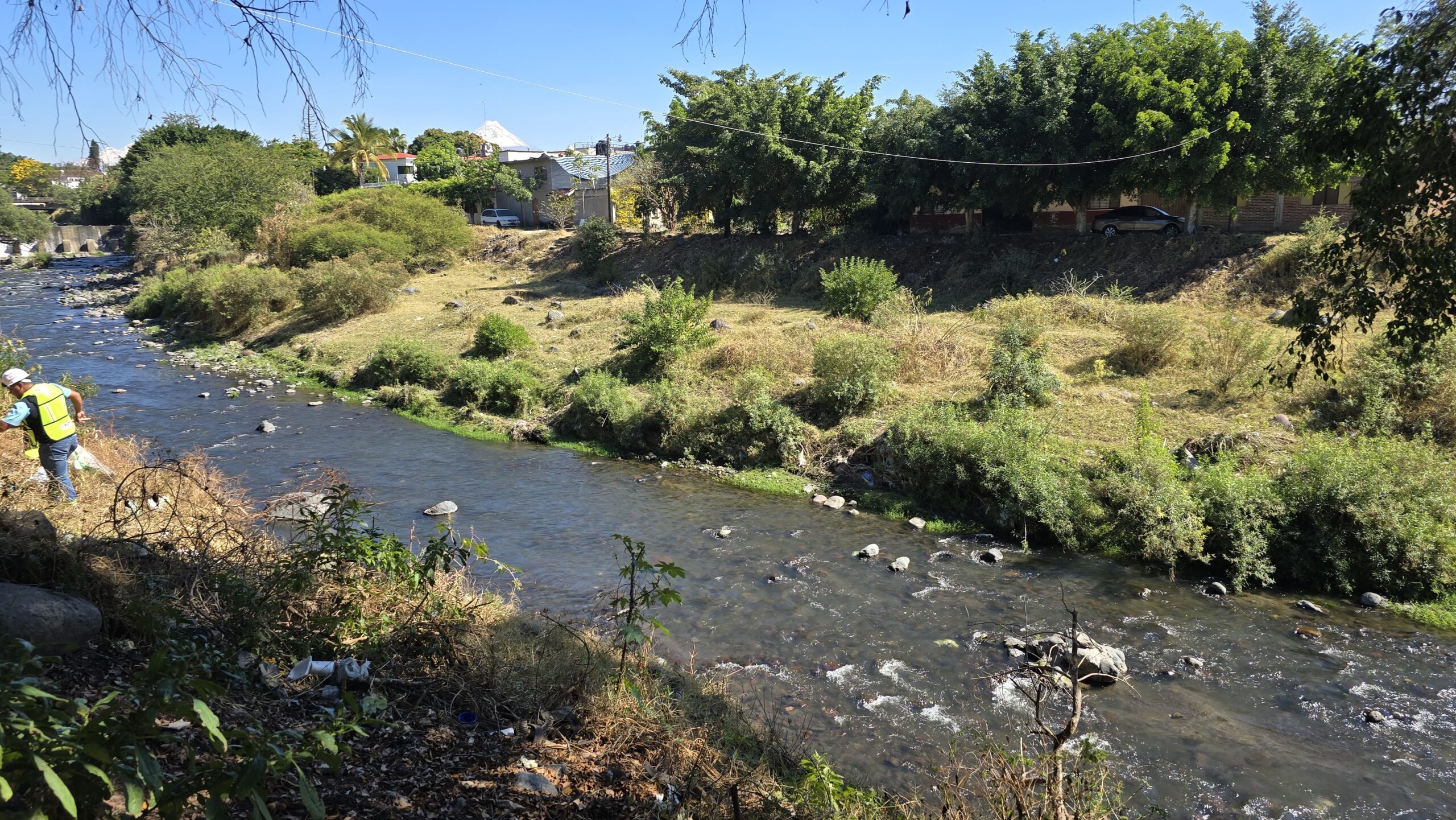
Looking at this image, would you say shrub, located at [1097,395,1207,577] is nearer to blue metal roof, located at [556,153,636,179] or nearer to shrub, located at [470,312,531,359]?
shrub, located at [470,312,531,359]

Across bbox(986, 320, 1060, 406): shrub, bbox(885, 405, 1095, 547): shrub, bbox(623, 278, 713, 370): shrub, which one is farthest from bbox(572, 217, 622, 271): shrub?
bbox(885, 405, 1095, 547): shrub

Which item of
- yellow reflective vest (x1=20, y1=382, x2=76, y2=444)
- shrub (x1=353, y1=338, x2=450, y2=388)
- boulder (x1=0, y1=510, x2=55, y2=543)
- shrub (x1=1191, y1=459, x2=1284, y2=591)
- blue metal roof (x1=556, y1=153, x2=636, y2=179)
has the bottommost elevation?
shrub (x1=1191, y1=459, x2=1284, y2=591)

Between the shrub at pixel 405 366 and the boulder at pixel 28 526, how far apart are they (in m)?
13.8

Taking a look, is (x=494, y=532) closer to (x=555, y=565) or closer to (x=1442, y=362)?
(x=555, y=565)

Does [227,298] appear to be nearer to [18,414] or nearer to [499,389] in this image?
[499,389]

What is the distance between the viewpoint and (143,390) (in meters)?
18.7

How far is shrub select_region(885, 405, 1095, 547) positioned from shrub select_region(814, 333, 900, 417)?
4.20 feet

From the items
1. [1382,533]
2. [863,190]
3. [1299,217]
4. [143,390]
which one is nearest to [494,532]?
[1382,533]

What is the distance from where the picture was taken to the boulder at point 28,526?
511 centimetres

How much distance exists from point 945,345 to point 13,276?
51.1 m

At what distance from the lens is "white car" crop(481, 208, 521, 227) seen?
4475 cm

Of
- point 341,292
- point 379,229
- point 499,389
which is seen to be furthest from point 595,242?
point 499,389

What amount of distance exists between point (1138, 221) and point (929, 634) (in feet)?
68.2

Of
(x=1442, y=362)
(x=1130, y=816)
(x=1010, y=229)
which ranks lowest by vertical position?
(x=1130, y=816)
